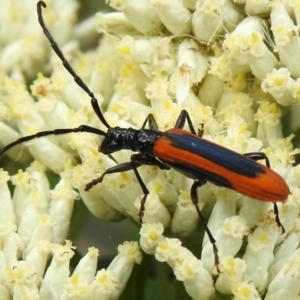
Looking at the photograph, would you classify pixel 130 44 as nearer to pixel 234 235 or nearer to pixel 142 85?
pixel 142 85

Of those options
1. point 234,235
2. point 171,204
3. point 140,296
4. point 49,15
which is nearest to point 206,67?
point 171,204

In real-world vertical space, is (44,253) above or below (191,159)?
below

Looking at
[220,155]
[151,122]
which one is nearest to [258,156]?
[220,155]

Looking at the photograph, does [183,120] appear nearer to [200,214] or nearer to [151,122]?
[151,122]

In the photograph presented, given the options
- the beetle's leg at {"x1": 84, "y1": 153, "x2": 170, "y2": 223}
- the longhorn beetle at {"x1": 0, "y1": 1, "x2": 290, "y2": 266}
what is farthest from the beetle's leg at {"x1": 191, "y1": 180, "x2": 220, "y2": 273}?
the beetle's leg at {"x1": 84, "y1": 153, "x2": 170, "y2": 223}

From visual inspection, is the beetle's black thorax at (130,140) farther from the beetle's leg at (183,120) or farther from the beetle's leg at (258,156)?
the beetle's leg at (258,156)

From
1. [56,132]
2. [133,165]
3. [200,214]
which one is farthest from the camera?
A: [56,132]
